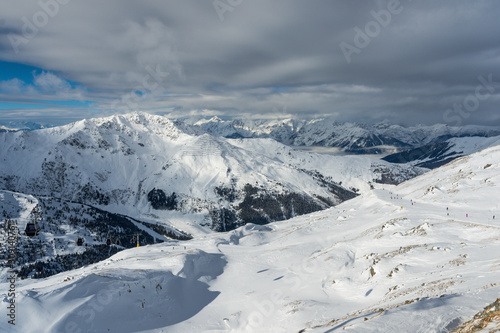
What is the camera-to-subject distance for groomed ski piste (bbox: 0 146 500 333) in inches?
884

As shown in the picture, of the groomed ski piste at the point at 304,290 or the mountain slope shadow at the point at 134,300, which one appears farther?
the mountain slope shadow at the point at 134,300

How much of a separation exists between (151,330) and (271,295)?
17.7 metres

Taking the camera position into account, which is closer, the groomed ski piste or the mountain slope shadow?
the groomed ski piste

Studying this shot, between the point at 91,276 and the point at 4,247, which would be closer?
the point at 91,276

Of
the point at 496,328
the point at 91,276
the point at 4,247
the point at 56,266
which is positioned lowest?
the point at 56,266

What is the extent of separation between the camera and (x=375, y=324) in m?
18.5

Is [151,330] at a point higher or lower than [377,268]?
lower

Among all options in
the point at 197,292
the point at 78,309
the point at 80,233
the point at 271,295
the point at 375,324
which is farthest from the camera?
the point at 80,233

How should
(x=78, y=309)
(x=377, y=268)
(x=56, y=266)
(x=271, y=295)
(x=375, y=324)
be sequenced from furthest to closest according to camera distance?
(x=56, y=266) → (x=271, y=295) → (x=377, y=268) → (x=78, y=309) → (x=375, y=324)

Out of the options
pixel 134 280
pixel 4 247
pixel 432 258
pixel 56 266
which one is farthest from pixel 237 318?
pixel 4 247

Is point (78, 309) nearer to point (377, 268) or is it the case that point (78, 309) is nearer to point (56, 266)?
point (377, 268)

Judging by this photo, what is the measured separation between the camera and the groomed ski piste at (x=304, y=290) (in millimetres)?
22453

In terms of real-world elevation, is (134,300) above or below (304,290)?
above

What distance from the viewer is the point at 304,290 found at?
4403 centimetres
